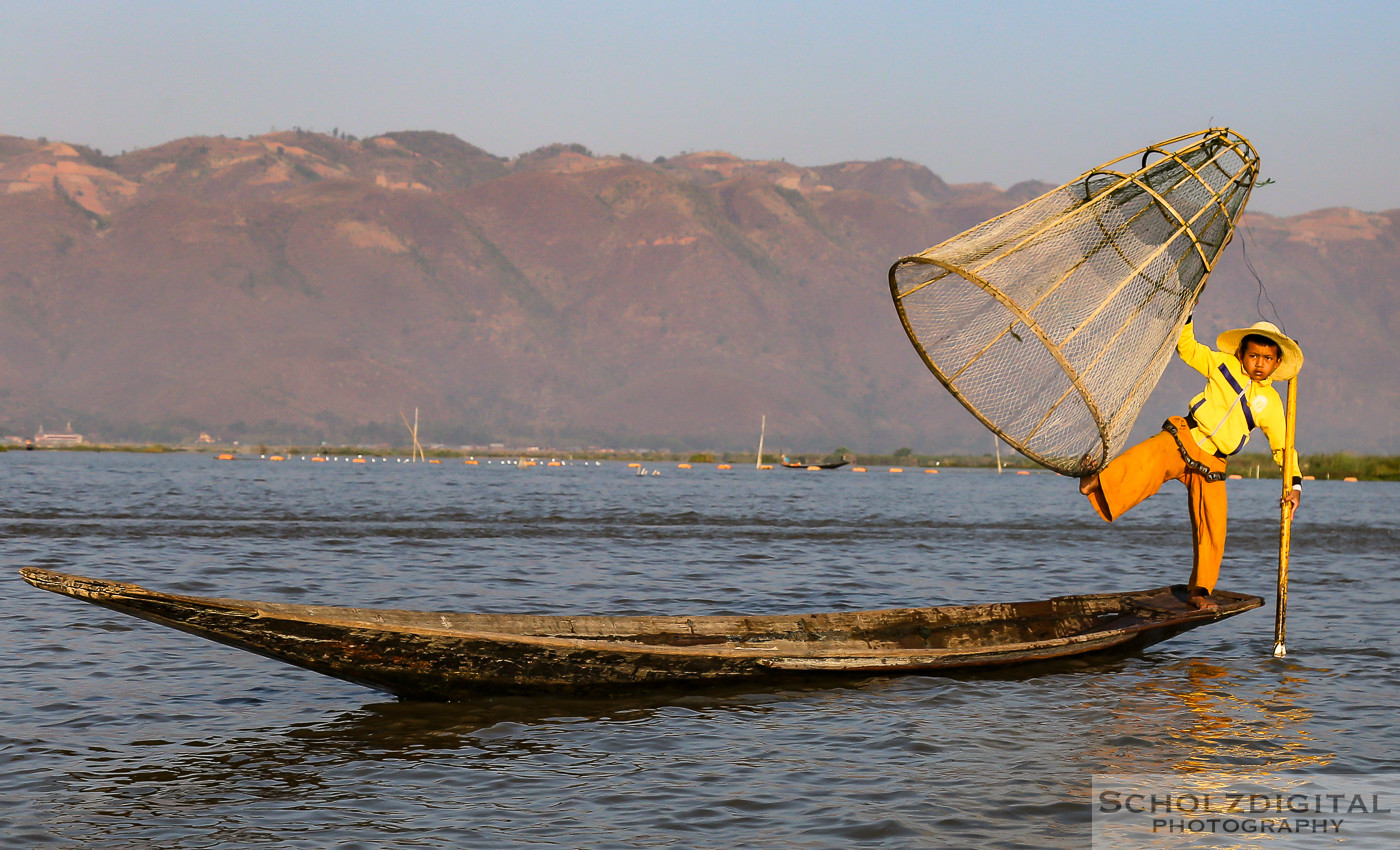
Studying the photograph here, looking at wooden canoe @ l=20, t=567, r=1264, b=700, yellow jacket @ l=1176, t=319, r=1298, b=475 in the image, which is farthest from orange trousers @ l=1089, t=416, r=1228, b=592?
wooden canoe @ l=20, t=567, r=1264, b=700

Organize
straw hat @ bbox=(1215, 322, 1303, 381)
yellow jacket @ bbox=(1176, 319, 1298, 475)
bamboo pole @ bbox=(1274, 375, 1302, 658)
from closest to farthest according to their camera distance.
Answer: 1. straw hat @ bbox=(1215, 322, 1303, 381)
2. bamboo pole @ bbox=(1274, 375, 1302, 658)
3. yellow jacket @ bbox=(1176, 319, 1298, 475)

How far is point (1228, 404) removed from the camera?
1086 centimetres

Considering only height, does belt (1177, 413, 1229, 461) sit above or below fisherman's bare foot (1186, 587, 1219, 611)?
above

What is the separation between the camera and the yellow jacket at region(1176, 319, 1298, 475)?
35.4ft

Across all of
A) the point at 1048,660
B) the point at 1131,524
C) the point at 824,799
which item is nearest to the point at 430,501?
the point at 1131,524

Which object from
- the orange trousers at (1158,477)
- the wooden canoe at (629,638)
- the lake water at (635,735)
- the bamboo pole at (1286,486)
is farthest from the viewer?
the orange trousers at (1158,477)

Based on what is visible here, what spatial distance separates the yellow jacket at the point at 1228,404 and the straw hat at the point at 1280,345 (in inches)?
6.8

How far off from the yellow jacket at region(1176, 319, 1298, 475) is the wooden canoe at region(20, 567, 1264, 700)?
69.5 inches

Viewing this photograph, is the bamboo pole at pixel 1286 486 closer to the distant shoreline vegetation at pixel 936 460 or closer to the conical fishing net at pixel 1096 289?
the conical fishing net at pixel 1096 289

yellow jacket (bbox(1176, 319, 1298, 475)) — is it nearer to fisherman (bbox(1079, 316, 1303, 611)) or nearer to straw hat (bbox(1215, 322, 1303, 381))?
fisherman (bbox(1079, 316, 1303, 611))

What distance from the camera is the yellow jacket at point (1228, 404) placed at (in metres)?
10.8

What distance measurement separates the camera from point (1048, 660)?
1164 centimetres

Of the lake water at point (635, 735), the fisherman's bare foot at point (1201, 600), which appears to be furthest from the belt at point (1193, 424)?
the lake water at point (635, 735)

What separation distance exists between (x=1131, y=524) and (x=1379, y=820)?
122 ft
